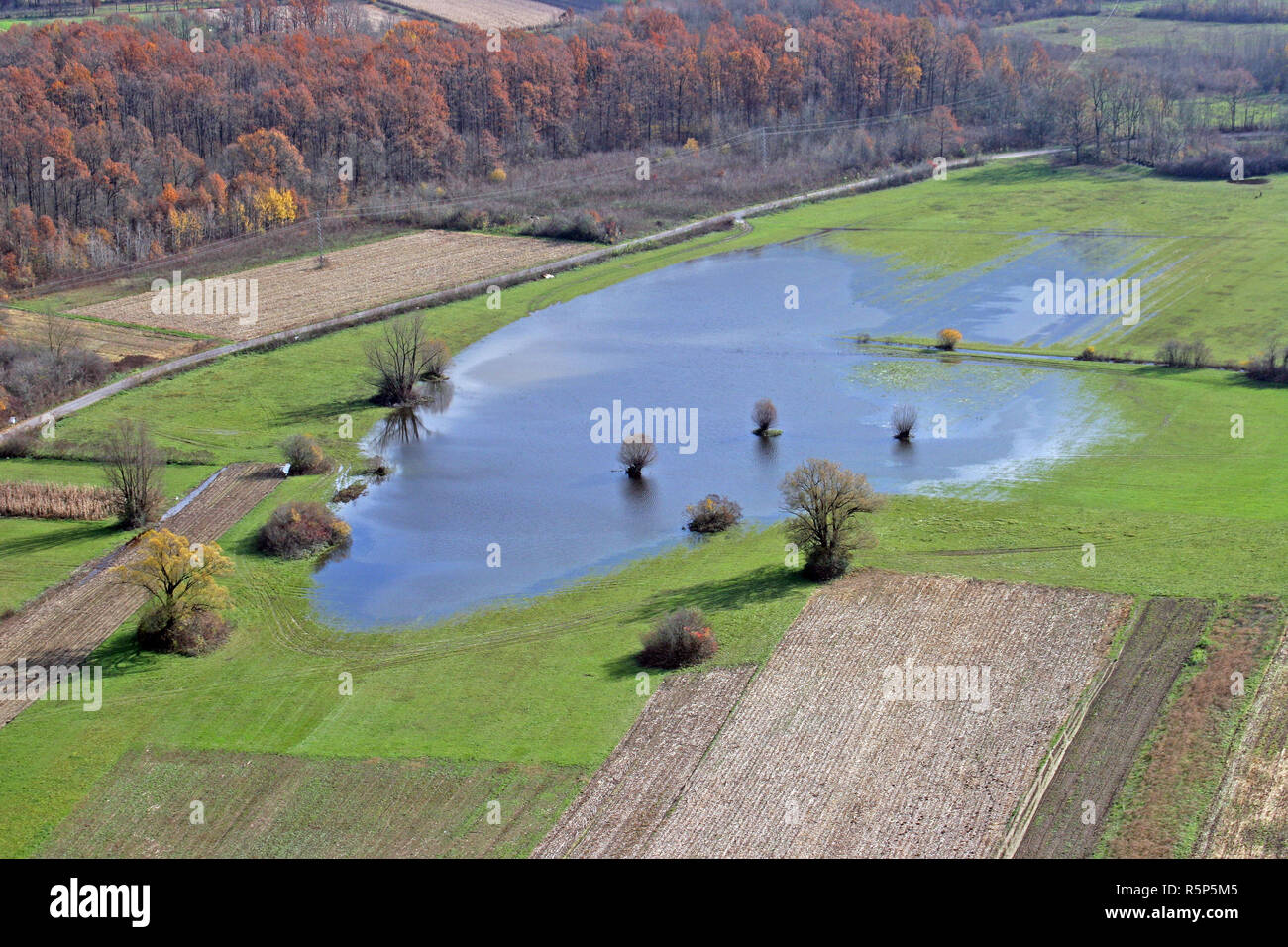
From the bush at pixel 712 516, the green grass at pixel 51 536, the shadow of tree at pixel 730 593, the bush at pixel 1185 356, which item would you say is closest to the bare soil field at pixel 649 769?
the shadow of tree at pixel 730 593

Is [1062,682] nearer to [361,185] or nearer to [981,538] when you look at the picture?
[981,538]

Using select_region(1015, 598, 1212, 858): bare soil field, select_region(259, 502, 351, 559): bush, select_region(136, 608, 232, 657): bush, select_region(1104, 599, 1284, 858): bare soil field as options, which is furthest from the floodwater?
select_region(1104, 599, 1284, 858): bare soil field

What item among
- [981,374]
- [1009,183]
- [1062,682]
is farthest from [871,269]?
[1062,682]

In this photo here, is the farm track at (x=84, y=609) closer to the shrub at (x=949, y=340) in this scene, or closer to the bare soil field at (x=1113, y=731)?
the bare soil field at (x=1113, y=731)

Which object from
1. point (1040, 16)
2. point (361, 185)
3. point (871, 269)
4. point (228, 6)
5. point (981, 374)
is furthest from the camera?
point (1040, 16)

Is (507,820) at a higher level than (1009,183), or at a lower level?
lower

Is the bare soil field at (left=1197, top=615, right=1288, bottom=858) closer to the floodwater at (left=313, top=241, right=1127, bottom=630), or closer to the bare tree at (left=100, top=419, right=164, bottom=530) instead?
the floodwater at (left=313, top=241, right=1127, bottom=630)
